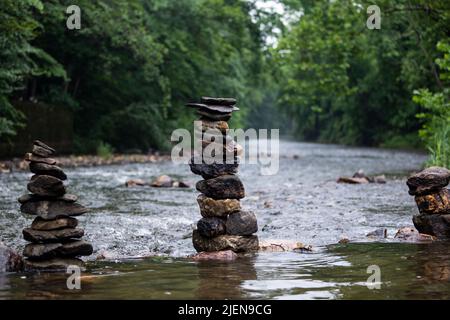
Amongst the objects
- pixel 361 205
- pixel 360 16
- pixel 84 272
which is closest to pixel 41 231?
pixel 84 272

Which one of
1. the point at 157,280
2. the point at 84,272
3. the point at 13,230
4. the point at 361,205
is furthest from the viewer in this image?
the point at 361,205

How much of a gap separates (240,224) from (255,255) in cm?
50

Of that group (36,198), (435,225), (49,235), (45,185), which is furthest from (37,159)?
(435,225)

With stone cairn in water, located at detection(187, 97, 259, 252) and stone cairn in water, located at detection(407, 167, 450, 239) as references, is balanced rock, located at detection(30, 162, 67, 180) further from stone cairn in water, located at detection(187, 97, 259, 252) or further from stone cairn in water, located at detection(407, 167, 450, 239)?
stone cairn in water, located at detection(407, 167, 450, 239)

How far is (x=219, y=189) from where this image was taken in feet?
28.7

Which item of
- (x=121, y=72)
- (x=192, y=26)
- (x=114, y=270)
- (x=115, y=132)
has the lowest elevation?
(x=114, y=270)

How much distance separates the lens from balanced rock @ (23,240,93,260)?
7340mm

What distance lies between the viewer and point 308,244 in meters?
8.98

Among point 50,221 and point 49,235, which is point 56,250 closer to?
point 49,235

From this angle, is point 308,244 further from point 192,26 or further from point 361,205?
point 192,26

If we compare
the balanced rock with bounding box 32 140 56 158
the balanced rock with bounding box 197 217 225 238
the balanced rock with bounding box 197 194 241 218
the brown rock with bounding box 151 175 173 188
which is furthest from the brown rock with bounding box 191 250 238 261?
the brown rock with bounding box 151 175 173 188

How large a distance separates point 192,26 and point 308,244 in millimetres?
26829

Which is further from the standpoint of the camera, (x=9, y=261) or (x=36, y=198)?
(x=36, y=198)

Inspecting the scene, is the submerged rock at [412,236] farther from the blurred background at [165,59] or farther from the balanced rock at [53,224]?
the blurred background at [165,59]
